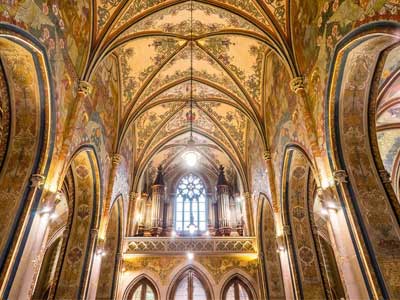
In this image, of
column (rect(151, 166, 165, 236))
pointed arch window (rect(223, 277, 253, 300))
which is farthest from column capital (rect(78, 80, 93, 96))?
pointed arch window (rect(223, 277, 253, 300))

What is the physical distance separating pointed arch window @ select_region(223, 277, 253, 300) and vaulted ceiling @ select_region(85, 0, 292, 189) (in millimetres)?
4989

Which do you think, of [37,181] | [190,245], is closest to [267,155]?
[190,245]

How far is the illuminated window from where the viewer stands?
57.8ft

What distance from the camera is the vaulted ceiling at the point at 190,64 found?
9930mm

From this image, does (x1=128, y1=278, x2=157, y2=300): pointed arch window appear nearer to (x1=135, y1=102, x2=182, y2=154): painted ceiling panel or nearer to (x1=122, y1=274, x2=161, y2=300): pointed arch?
(x1=122, y1=274, x2=161, y2=300): pointed arch

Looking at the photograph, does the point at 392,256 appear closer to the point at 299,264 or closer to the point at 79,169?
the point at 299,264

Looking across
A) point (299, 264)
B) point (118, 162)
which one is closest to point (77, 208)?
point (118, 162)

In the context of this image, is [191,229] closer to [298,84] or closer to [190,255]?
[190,255]

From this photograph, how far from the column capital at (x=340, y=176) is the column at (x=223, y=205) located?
10249mm

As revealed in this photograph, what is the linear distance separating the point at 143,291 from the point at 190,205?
628 centimetres

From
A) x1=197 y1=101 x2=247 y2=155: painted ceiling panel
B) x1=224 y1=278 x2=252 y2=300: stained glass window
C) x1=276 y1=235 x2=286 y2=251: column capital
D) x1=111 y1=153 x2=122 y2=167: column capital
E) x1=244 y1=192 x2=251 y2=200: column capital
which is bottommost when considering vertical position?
x1=224 y1=278 x2=252 y2=300: stained glass window

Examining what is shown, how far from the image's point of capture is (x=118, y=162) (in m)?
11.9

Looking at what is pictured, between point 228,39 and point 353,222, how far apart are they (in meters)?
8.55

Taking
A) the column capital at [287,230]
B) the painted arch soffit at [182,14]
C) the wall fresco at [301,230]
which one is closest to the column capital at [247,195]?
the wall fresco at [301,230]
